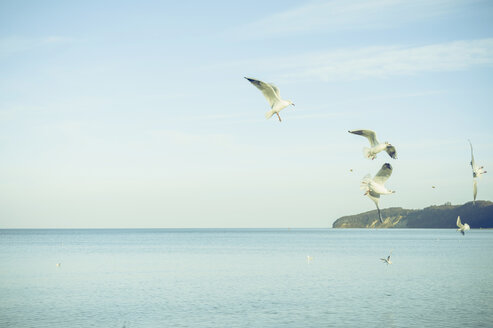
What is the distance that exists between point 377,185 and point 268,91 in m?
→ 4.54

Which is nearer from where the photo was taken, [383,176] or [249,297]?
[383,176]

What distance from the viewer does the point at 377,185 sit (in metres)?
15.5

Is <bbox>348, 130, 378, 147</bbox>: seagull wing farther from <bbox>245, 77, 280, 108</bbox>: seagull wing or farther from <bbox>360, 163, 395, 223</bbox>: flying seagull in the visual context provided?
<bbox>245, 77, 280, 108</bbox>: seagull wing

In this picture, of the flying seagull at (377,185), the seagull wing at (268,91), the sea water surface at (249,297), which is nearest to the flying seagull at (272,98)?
the seagull wing at (268,91)

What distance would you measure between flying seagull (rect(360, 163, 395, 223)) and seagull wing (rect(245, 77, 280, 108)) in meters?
4.02

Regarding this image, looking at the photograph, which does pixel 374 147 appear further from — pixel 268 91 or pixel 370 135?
pixel 268 91

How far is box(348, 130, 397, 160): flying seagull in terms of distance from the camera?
1541 centimetres

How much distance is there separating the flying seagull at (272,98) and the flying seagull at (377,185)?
12.0ft

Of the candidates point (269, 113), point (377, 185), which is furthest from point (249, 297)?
point (377, 185)

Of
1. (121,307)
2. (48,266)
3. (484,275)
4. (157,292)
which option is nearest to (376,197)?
(121,307)

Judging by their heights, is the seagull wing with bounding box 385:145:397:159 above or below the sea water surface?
above

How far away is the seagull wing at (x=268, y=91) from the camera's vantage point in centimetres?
1720

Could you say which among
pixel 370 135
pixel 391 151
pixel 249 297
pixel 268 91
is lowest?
pixel 249 297

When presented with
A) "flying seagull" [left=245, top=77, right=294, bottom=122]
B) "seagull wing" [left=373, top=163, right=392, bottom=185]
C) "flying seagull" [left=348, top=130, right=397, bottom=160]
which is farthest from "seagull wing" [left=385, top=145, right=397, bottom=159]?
"flying seagull" [left=245, top=77, right=294, bottom=122]
